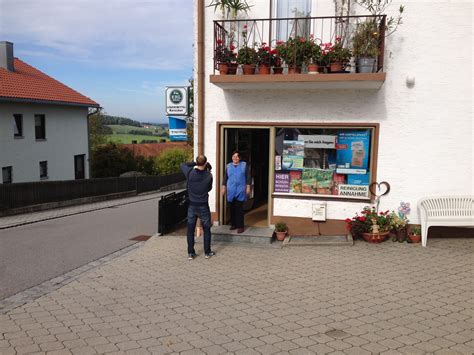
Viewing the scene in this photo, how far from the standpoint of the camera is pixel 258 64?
8.45 m

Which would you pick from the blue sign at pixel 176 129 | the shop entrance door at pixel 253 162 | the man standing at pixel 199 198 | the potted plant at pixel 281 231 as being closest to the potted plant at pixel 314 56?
the shop entrance door at pixel 253 162

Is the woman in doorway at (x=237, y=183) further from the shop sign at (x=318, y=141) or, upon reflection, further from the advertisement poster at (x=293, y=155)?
the shop sign at (x=318, y=141)

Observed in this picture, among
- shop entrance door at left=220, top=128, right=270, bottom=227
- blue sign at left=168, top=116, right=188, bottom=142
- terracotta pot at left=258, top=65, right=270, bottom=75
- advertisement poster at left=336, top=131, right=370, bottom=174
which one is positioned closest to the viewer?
terracotta pot at left=258, top=65, right=270, bottom=75

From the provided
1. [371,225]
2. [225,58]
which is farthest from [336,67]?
[371,225]

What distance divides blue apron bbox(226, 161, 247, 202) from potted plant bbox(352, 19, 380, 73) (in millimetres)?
2799

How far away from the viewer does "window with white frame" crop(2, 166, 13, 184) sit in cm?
2383

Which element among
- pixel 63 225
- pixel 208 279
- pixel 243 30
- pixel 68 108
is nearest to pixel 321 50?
pixel 243 30

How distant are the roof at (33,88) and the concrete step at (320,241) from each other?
64.0 feet

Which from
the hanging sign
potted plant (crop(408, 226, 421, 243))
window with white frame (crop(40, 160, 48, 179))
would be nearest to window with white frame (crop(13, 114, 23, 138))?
window with white frame (crop(40, 160, 48, 179))

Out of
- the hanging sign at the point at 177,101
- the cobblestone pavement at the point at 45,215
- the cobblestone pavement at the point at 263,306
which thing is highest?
the hanging sign at the point at 177,101

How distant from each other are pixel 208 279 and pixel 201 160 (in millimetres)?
1999

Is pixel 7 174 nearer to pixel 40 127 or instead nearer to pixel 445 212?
pixel 40 127

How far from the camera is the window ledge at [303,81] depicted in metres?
7.77

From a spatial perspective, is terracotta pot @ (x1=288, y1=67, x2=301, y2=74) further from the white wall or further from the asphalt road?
the white wall
